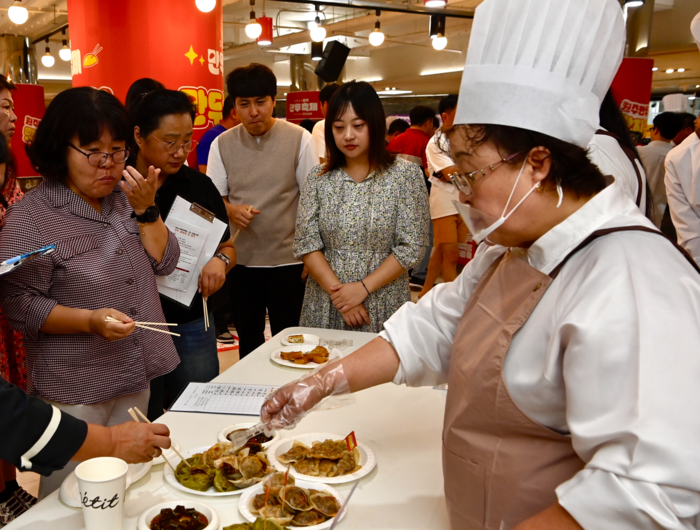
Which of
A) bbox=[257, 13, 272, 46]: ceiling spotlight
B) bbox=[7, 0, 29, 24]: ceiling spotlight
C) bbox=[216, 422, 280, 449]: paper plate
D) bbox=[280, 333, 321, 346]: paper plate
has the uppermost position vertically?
bbox=[7, 0, 29, 24]: ceiling spotlight

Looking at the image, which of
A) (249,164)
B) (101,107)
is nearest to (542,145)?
(101,107)

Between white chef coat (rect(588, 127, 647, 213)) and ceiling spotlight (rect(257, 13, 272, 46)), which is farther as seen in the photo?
ceiling spotlight (rect(257, 13, 272, 46))

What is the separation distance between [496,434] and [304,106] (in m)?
9.14

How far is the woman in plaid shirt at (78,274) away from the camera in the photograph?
1575mm

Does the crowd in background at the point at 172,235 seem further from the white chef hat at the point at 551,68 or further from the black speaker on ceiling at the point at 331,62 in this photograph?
the black speaker on ceiling at the point at 331,62

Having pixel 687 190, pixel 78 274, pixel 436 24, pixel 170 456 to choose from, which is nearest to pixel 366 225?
pixel 78 274

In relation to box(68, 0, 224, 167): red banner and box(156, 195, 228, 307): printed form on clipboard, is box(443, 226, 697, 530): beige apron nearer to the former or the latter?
box(156, 195, 228, 307): printed form on clipboard

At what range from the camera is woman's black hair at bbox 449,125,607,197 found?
37.9 inches

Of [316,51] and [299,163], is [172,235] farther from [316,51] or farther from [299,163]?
[316,51]

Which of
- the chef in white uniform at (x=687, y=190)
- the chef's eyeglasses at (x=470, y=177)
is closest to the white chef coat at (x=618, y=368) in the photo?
the chef's eyeglasses at (x=470, y=177)

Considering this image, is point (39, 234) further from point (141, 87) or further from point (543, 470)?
point (543, 470)

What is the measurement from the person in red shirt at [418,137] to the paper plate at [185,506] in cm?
550

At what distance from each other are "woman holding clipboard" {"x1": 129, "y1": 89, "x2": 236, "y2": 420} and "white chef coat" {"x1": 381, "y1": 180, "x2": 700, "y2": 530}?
4.66 feet

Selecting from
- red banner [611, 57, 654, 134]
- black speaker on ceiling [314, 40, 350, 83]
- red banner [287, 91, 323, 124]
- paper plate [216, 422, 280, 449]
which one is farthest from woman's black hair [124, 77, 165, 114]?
red banner [287, 91, 323, 124]
